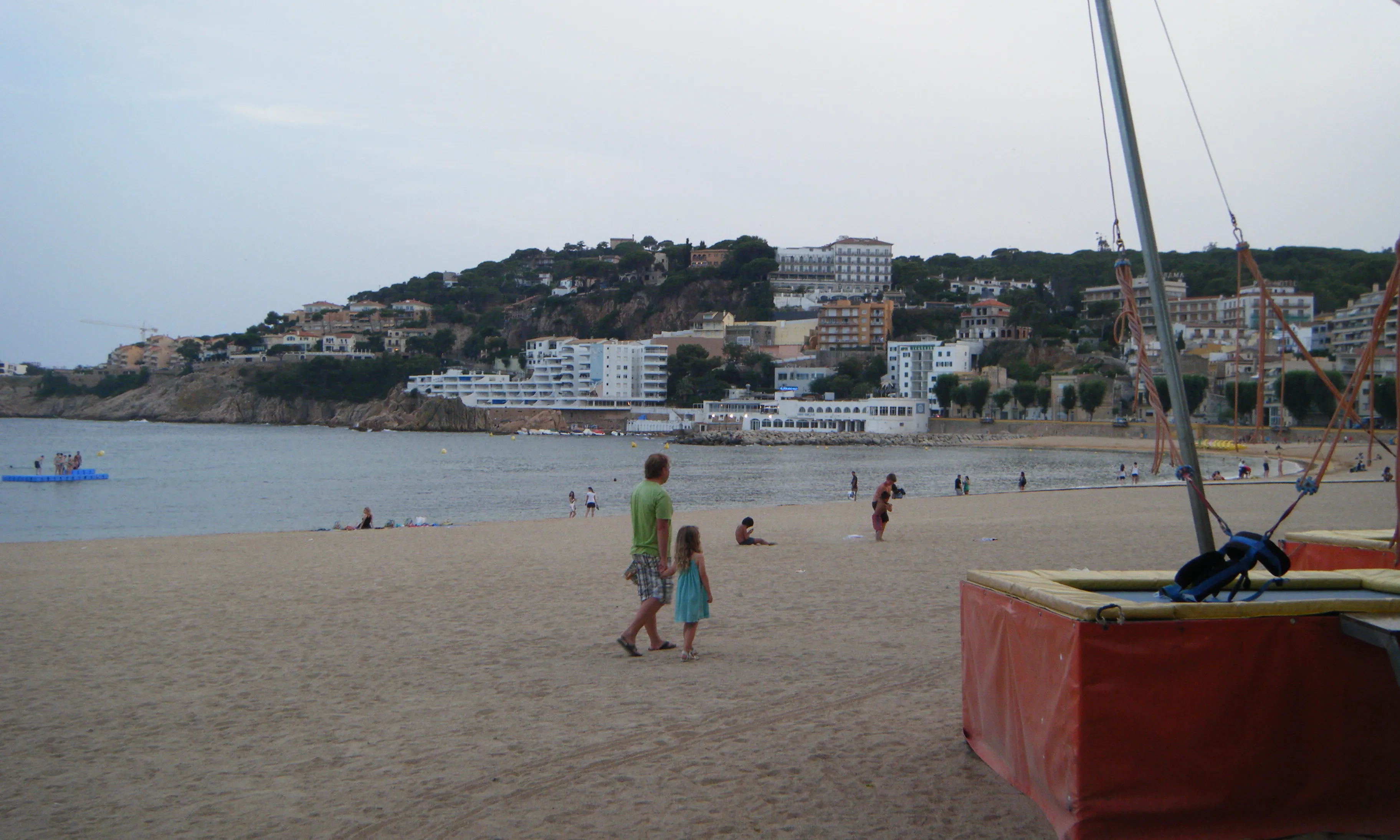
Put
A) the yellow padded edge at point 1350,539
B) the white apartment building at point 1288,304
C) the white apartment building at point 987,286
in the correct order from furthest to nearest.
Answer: the white apartment building at point 987,286 → the white apartment building at point 1288,304 → the yellow padded edge at point 1350,539

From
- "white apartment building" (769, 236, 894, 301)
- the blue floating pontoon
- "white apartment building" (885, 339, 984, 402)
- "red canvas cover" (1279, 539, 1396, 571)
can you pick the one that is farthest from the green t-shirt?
"white apartment building" (769, 236, 894, 301)

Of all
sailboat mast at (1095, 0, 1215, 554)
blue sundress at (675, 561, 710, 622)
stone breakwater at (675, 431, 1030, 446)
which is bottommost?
stone breakwater at (675, 431, 1030, 446)

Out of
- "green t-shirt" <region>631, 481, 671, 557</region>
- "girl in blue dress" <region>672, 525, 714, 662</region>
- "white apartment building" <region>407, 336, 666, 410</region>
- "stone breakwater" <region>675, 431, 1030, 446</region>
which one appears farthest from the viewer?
"white apartment building" <region>407, 336, 666, 410</region>

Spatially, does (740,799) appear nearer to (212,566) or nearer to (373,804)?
(373,804)

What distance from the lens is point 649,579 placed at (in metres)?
6.33

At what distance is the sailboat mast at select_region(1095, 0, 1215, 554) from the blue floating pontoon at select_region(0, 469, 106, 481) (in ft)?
161

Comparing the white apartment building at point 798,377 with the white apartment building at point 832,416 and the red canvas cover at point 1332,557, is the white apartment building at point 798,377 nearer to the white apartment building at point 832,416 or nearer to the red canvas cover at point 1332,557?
the white apartment building at point 832,416

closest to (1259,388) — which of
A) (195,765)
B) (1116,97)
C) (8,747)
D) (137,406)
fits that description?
(1116,97)

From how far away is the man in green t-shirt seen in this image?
606cm

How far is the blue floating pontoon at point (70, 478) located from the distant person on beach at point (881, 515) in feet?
137

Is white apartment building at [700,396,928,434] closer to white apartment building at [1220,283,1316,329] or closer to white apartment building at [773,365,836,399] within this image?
white apartment building at [773,365,836,399]

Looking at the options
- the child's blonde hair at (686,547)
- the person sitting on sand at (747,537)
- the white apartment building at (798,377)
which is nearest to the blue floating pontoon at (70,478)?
the person sitting on sand at (747,537)

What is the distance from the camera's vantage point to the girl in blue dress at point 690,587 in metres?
6.21

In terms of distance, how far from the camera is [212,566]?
13172mm
